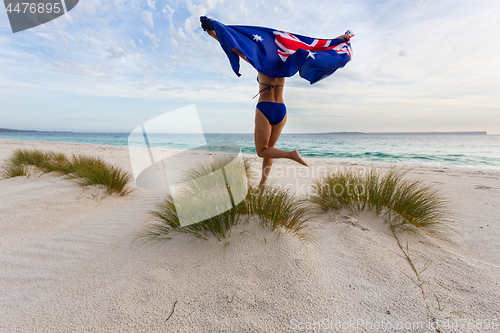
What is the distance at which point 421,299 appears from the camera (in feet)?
5.07

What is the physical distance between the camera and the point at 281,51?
2.68 metres

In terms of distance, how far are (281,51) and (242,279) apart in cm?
246

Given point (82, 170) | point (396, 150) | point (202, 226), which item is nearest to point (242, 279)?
point (202, 226)

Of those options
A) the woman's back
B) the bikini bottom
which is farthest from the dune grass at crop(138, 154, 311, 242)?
the woman's back

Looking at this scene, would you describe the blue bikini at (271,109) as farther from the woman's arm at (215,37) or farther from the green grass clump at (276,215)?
the green grass clump at (276,215)

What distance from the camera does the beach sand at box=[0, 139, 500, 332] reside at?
1.42 metres

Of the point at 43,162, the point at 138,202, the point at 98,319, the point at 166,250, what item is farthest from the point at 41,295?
the point at 43,162

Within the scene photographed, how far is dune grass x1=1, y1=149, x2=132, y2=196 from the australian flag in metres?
2.85

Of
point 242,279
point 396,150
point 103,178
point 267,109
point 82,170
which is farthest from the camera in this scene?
point 396,150

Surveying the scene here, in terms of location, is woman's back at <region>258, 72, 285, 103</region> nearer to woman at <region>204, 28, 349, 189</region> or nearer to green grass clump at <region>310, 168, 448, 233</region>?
woman at <region>204, 28, 349, 189</region>

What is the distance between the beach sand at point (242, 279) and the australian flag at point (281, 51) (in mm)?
1785

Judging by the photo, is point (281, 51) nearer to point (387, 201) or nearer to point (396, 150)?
point (387, 201)

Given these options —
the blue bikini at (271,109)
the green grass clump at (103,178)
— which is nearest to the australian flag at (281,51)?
the blue bikini at (271,109)

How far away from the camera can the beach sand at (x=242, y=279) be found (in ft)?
4.64
